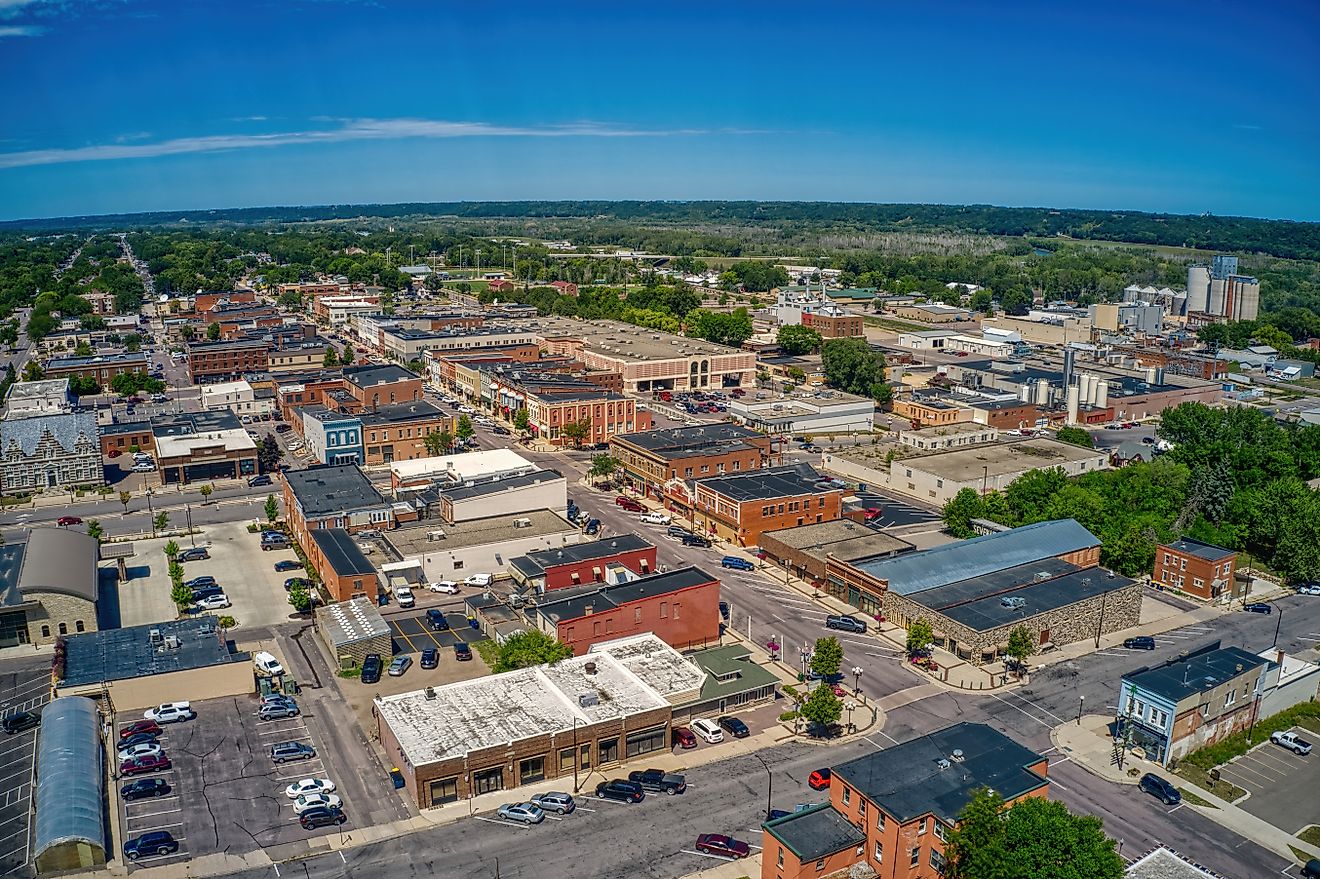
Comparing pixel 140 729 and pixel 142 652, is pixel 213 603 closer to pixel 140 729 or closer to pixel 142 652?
pixel 142 652

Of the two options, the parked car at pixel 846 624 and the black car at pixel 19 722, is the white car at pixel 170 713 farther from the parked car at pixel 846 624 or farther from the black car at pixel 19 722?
the parked car at pixel 846 624

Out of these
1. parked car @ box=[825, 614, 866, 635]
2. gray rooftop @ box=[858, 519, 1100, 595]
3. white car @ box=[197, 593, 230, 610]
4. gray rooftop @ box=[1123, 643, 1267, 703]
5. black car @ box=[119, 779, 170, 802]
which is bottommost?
black car @ box=[119, 779, 170, 802]

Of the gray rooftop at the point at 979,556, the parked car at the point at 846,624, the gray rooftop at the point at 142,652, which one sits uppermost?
the gray rooftop at the point at 979,556

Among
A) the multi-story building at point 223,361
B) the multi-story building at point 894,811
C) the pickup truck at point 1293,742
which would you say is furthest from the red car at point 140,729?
the multi-story building at point 223,361

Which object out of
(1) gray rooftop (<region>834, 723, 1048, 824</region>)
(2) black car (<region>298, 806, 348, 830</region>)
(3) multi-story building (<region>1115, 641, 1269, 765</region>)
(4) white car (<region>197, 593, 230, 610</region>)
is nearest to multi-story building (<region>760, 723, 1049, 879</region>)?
(1) gray rooftop (<region>834, 723, 1048, 824</region>)

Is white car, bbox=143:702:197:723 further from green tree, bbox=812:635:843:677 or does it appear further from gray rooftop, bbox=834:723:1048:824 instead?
gray rooftop, bbox=834:723:1048:824
